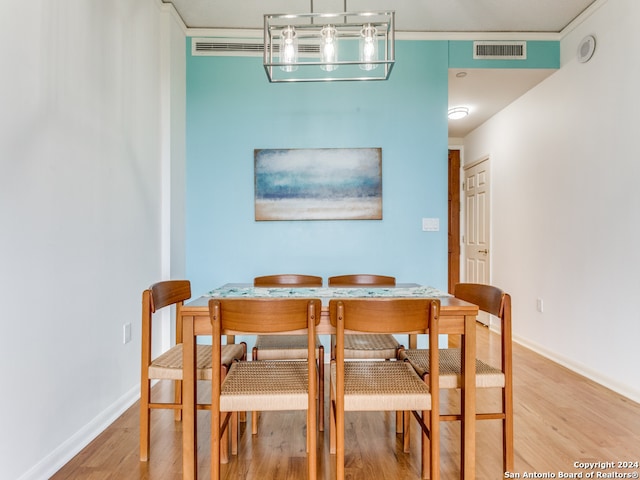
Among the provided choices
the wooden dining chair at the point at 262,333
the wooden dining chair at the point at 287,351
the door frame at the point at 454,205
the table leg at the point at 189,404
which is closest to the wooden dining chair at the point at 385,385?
the wooden dining chair at the point at 262,333

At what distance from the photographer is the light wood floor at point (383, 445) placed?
1681mm

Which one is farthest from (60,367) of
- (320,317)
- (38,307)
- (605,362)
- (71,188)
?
(605,362)

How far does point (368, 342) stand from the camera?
218cm

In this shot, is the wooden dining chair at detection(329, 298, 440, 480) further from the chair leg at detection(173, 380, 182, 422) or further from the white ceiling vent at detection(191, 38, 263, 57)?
the white ceiling vent at detection(191, 38, 263, 57)

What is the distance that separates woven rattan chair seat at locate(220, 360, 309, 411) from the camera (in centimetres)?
146

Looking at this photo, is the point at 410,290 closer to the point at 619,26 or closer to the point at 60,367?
the point at 60,367

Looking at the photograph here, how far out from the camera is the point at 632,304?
251 cm

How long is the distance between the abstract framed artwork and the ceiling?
1102 millimetres

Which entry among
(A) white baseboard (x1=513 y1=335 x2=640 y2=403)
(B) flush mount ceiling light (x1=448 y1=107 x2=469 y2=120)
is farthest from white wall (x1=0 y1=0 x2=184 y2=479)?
(A) white baseboard (x1=513 y1=335 x2=640 y2=403)

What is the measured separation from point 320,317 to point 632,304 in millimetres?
2297

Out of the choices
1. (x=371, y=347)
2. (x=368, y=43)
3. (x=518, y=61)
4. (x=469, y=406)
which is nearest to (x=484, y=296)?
(x=469, y=406)

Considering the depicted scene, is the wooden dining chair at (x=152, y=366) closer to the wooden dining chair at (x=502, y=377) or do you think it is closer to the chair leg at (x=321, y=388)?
the chair leg at (x=321, y=388)

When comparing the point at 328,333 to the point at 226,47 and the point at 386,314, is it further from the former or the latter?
the point at 226,47

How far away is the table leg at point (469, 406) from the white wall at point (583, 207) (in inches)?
65.4
